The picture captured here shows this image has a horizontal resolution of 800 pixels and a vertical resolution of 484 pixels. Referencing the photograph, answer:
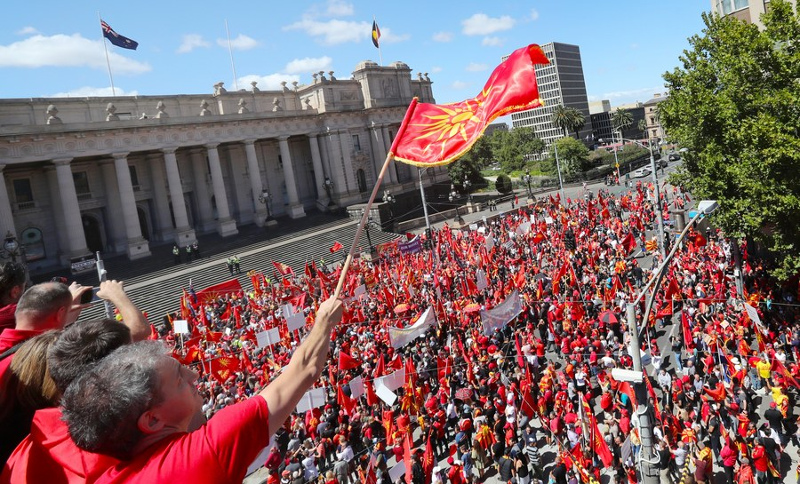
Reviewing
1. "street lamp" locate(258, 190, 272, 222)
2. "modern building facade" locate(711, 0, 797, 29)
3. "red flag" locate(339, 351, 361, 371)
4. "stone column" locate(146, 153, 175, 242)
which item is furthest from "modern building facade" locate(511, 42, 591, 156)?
"red flag" locate(339, 351, 361, 371)

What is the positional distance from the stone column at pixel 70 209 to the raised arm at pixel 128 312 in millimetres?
43187

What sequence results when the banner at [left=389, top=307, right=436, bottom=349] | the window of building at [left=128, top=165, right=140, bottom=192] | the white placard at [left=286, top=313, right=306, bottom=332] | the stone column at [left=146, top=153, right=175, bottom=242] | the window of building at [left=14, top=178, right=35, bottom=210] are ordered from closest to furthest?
the banner at [left=389, top=307, right=436, bottom=349] < the white placard at [left=286, top=313, right=306, bottom=332] < the window of building at [left=14, top=178, right=35, bottom=210] < the window of building at [left=128, top=165, right=140, bottom=192] < the stone column at [left=146, top=153, right=175, bottom=242]

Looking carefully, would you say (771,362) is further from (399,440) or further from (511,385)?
(399,440)

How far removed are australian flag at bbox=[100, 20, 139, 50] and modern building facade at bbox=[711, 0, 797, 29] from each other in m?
39.3

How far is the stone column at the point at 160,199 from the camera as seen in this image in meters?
50.8

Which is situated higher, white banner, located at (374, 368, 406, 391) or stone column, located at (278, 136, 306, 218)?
stone column, located at (278, 136, 306, 218)

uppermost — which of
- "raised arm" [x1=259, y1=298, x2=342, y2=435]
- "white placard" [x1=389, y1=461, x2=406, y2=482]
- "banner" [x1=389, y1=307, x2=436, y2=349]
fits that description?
"raised arm" [x1=259, y1=298, x2=342, y2=435]

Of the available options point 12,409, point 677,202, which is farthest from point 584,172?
point 12,409

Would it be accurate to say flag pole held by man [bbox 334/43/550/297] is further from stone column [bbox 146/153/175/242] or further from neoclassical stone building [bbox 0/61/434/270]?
stone column [bbox 146/153/175/242]

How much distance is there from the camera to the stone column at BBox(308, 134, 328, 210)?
58844mm

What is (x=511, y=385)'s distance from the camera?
51.0ft

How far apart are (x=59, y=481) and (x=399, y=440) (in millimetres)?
11891

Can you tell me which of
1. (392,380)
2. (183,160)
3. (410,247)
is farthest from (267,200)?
(392,380)

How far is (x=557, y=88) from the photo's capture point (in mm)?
153875
